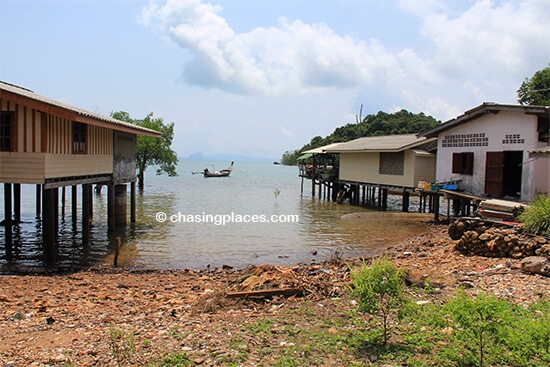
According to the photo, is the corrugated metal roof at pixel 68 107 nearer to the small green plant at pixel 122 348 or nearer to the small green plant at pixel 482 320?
the small green plant at pixel 122 348

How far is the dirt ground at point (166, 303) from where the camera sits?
591cm

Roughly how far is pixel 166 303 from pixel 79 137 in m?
8.31

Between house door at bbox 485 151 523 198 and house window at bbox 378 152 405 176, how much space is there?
8.46m

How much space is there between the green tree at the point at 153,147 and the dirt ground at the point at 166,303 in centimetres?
2950

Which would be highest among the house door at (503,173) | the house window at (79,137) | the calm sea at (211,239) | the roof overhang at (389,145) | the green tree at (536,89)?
the green tree at (536,89)

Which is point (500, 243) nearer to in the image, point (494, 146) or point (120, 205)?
point (494, 146)

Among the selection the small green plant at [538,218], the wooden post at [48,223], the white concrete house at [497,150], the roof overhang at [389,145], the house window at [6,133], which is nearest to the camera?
the small green plant at [538,218]

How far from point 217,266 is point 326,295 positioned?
241 inches

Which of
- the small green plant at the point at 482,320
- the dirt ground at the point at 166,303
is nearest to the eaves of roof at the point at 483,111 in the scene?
the dirt ground at the point at 166,303

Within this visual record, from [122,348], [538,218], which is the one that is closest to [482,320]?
[122,348]

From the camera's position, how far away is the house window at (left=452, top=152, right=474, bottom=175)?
744 inches

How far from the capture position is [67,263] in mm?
13266

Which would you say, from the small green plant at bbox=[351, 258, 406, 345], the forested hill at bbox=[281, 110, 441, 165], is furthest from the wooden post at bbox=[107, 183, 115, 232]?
the forested hill at bbox=[281, 110, 441, 165]

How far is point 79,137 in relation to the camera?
47.9 ft
